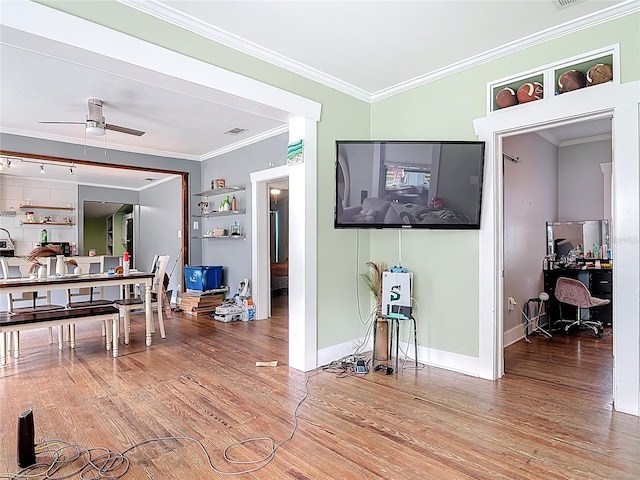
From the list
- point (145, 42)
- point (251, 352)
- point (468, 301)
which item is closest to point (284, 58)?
point (145, 42)

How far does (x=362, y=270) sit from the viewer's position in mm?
3879

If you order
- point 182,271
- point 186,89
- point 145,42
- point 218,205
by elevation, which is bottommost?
point 182,271

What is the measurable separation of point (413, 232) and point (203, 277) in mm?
3666

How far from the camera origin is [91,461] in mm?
1959

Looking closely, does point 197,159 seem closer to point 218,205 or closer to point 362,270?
point 218,205

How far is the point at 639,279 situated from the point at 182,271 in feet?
19.6

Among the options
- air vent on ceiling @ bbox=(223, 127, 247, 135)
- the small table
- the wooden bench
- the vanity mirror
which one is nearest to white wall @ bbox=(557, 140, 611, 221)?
the vanity mirror

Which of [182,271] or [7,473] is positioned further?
[182,271]

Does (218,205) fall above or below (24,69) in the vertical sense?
below

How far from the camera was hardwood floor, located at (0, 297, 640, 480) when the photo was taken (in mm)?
1929

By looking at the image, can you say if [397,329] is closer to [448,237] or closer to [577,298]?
[448,237]

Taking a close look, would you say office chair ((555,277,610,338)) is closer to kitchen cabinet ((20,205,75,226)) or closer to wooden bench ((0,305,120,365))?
wooden bench ((0,305,120,365))

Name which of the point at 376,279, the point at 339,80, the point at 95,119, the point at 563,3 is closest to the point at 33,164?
the point at 95,119

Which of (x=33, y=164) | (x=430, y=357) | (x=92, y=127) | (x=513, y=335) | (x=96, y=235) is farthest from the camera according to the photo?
(x=96, y=235)
